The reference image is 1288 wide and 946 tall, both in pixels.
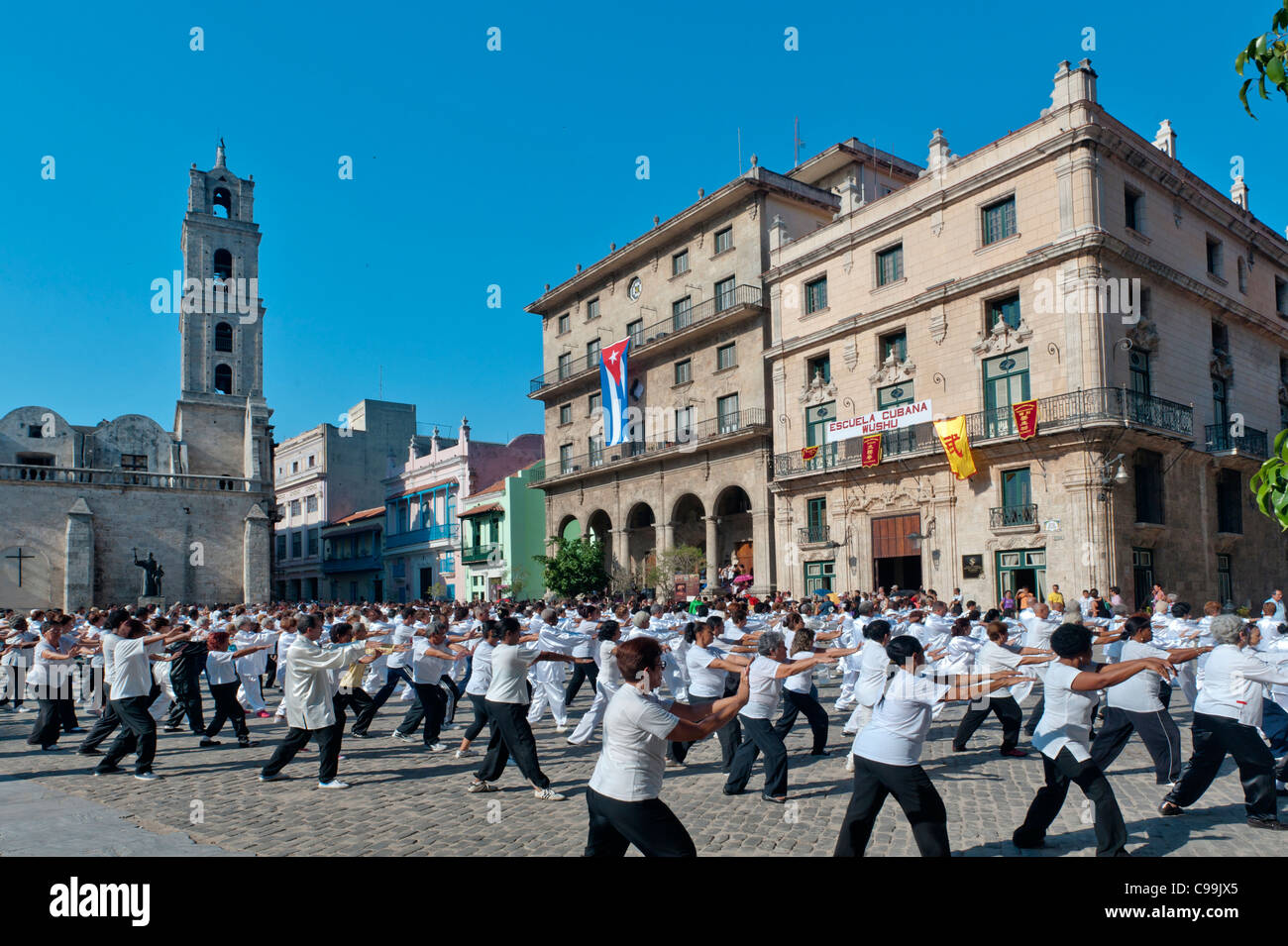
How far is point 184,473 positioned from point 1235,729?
5047cm

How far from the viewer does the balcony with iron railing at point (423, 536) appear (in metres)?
51.6

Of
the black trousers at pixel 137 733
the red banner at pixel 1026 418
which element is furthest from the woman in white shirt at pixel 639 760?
the red banner at pixel 1026 418

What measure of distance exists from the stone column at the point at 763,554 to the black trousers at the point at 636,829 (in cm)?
3070

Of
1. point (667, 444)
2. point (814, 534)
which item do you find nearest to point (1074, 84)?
point (814, 534)

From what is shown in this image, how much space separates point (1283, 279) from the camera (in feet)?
119

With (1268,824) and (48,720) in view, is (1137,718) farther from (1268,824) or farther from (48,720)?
(48,720)

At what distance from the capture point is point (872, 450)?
30.4 metres

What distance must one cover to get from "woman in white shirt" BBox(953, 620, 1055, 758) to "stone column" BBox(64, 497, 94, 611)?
136 ft

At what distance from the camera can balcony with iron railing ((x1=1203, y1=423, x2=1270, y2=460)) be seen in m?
29.8

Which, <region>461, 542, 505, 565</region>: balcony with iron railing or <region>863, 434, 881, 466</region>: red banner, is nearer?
<region>863, 434, 881, 466</region>: red banner

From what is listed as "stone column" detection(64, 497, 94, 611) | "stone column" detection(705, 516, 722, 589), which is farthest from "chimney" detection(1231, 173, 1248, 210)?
"stone column" detection(64, 497, 94, 611)

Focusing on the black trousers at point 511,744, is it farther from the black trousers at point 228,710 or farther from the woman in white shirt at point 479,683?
the black trousers at point 228,710

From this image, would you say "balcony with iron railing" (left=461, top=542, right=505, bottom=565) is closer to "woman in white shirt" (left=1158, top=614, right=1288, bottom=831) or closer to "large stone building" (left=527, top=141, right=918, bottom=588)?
"large stone building" (left=527, top=141, right=918, bottom=588)

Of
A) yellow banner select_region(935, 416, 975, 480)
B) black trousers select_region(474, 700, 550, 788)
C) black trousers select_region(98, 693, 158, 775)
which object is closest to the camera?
black trousers select_region(474, 700, 550, 788)
